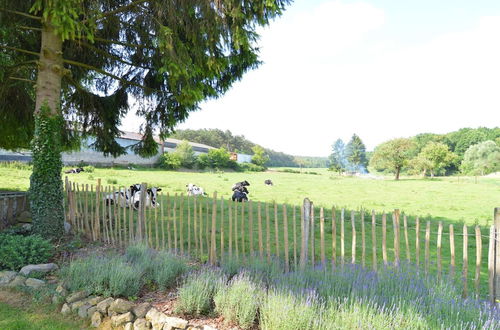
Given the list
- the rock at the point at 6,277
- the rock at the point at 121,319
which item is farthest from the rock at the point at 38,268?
the rock at the point at 121,319

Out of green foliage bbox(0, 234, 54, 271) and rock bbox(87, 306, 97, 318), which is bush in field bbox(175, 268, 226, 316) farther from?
green foliage bbox(0, 234, 54, 271)

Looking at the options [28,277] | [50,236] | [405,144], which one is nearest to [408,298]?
[28,277]

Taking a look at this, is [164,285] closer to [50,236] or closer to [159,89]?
[50,236]

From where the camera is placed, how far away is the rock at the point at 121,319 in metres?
3.61

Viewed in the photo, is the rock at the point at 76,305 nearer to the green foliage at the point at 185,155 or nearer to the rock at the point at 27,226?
the rock at the point at 27,226

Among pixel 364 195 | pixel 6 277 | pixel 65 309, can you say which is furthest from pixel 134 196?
pixel 364 195

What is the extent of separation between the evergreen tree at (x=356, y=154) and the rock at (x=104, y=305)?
94.8 meters

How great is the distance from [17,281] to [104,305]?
1.78 metres

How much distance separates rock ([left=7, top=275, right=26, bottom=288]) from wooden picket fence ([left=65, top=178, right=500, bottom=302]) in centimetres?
188

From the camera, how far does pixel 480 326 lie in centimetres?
281

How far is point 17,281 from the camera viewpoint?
184 inches

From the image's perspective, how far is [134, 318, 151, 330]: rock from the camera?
350cm

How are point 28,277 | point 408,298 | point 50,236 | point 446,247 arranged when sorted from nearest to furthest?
point 408,298
point 28,277
point 50,236
point 446,247

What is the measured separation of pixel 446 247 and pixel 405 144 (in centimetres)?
5060
